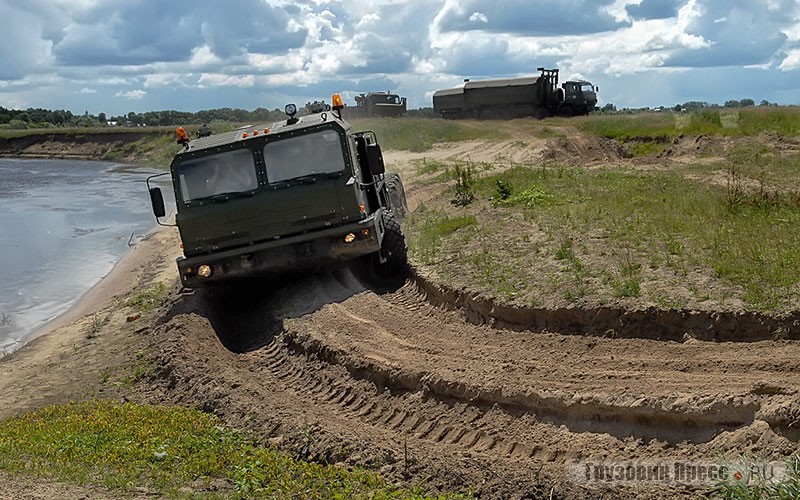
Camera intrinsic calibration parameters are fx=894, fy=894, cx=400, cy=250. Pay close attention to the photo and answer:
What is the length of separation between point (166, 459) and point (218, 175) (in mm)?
5349

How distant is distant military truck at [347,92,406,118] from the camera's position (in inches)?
2131

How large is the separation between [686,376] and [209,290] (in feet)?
25.2

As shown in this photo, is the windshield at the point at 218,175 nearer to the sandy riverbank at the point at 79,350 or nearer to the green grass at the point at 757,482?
the sandy riverbank at the point at 79,350

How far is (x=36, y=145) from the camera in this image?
255 ft

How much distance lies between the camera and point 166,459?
7.20m

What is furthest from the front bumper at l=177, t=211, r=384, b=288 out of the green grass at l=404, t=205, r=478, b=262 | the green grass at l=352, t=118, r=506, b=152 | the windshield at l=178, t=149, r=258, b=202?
the green grass at l=352, t=118, r=506, b=152

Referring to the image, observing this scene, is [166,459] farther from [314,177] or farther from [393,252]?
[393,252]

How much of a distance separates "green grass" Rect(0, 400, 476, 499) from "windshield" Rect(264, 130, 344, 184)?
400cm

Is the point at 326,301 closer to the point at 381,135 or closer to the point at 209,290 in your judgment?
the point at 209,290

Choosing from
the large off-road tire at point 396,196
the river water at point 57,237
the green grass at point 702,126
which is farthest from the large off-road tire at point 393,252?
the green grass at point 702,126

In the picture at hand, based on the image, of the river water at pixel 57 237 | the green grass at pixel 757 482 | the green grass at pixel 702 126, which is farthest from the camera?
the green grass at pixel 702 126

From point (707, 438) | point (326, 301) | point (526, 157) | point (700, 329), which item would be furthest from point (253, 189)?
point (526, 157)

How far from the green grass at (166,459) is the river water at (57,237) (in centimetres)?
719

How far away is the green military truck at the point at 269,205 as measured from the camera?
38.1ft
